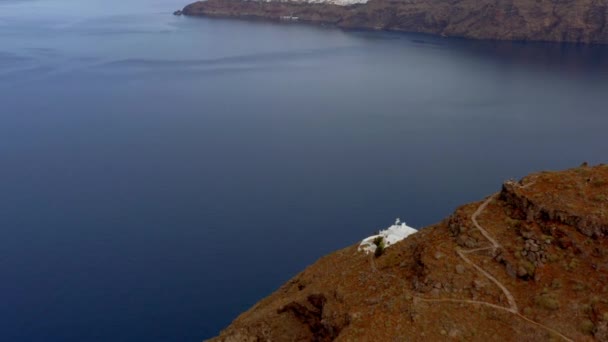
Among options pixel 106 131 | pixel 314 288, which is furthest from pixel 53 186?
pixel 314 288

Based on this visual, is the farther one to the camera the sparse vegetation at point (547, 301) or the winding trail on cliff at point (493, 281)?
the sparse vegetation at point (547, 301)

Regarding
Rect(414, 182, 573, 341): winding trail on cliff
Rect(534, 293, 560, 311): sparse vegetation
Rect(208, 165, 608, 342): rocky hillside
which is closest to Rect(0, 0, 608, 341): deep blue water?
Rect(208, 165, 608, 342): rocky hillside

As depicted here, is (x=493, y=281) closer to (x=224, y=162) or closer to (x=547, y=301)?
(x=547, y=301)

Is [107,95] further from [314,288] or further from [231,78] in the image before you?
[314,288]

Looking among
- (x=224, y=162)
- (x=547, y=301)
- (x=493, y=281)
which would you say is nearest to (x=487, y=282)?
(x=493, y=281)

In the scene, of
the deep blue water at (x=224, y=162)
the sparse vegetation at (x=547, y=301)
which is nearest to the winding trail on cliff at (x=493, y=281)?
the sparse vegetation at (x=547, y=301)

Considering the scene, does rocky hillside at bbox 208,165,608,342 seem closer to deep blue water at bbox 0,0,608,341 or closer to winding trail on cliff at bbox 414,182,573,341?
winding trail on cliff at bbox 414,182,573,341

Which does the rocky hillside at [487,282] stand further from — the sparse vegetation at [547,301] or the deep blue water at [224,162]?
the deep blue water at [224,162]
